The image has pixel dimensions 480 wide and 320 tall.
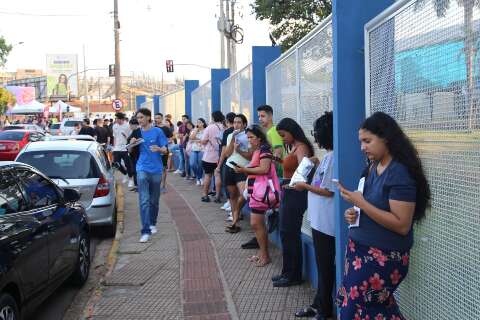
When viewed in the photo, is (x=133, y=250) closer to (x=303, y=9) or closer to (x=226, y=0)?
(x=303, y=9)

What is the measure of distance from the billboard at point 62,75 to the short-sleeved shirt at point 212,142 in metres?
82.7

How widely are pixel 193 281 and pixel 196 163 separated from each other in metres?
8.37

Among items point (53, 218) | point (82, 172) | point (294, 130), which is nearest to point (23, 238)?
point (53, 218)

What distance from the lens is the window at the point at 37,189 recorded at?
5105 mm

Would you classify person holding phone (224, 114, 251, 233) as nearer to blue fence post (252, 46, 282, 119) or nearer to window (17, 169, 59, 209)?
blue fence post (252, 46, 282, 119)

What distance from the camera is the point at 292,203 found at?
5.43 m

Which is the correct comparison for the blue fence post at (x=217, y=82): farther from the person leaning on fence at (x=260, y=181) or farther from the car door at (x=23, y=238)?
the car door at (x=23, y=238)

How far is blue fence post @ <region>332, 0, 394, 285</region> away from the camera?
174 inches

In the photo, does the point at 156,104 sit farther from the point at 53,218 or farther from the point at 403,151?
the point at 403,151

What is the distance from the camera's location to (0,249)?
3.85 m

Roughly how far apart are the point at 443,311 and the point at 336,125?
1698mm

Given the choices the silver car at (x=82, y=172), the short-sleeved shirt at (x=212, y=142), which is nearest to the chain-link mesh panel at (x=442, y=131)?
the silver car at (x=82, y=172)

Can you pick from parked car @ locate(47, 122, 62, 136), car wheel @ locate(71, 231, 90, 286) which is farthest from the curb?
parked car @ locate(47, 122, 62, 136)

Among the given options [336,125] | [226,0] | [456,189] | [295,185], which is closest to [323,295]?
[295,185]
